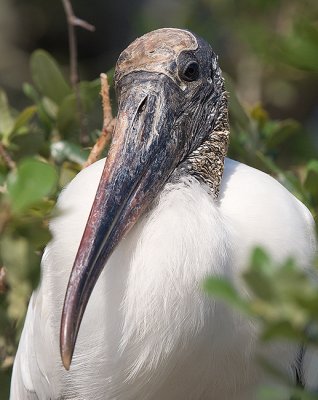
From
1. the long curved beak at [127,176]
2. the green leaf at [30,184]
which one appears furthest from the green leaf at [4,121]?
the green leaf at [30,184]

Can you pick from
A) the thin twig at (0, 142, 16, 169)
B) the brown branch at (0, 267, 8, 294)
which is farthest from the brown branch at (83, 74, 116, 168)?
the brown branch at (0, 267, 8, 294)

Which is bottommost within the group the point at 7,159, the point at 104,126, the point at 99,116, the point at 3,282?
the point at 99,116

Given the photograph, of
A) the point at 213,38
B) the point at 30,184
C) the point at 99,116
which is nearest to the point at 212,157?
the point at 30,184

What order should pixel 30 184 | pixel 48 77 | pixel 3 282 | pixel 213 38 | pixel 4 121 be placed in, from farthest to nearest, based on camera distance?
pixel 213 38 → pixel 48 77 → pixel 4 121 → pixel 3 282 → pixel 30 184

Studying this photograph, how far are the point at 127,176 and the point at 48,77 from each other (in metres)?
0.81

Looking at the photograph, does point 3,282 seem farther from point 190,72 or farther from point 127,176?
point 190,72

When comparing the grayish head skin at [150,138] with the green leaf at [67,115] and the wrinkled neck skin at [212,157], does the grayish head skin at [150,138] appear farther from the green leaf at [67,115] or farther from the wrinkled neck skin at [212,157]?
the green leaf at [67,115]

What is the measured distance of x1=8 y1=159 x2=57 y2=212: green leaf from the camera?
5.23ft

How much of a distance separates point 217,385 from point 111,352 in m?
0.34

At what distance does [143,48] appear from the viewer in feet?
8.95

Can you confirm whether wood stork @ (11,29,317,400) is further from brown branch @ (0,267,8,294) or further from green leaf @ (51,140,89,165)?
green leaf @ (51,140,89,165)

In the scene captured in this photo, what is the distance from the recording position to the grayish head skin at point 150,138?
7.72ft

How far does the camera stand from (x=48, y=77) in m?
3.23

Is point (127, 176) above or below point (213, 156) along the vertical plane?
above
